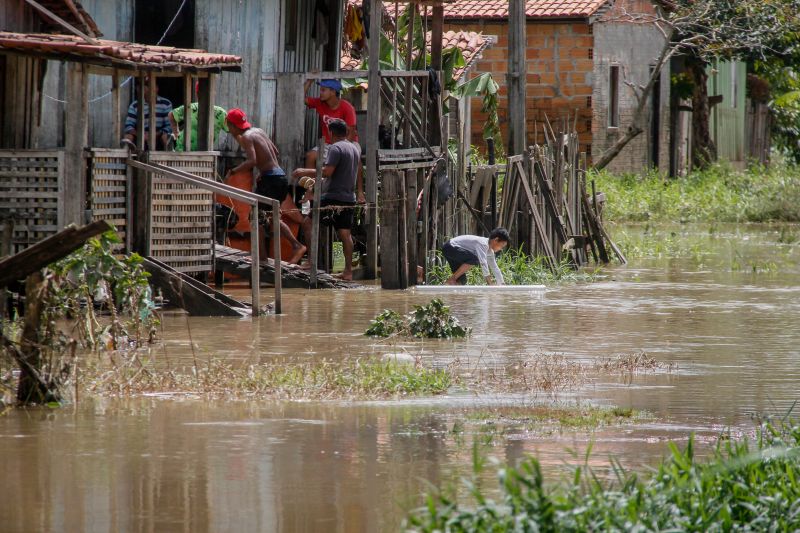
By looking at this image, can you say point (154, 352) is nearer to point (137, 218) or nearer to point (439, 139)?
point (137, 218)

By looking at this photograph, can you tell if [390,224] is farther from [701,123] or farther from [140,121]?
[701,123]

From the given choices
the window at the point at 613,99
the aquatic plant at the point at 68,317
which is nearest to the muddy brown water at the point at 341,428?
the aquatic plant at the point at 68,317

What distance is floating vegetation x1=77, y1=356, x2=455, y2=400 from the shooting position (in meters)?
8.69

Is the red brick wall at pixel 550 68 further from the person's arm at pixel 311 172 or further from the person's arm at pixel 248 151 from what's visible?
the person's arm at pixel 248 151

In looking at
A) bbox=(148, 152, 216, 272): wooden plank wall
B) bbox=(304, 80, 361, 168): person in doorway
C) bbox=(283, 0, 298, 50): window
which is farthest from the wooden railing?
bbox=(283, 0, 298, 50): window

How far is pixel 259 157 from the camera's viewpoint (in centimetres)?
1616

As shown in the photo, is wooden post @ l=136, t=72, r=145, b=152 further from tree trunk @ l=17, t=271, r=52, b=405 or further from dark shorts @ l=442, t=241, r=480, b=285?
tree trunk @ l=17, t=271, r=52, b=405

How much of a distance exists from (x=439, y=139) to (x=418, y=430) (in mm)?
10491

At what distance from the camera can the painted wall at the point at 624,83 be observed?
30.8m

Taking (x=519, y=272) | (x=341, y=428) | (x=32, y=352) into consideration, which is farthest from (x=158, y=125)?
(x=341, y=428)

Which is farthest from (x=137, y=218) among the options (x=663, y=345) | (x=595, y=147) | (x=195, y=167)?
(x=595, y=147)

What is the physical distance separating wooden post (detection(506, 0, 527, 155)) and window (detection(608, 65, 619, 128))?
1404cm

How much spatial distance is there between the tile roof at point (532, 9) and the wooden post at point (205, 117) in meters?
14.9

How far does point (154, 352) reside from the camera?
34.6 ft
